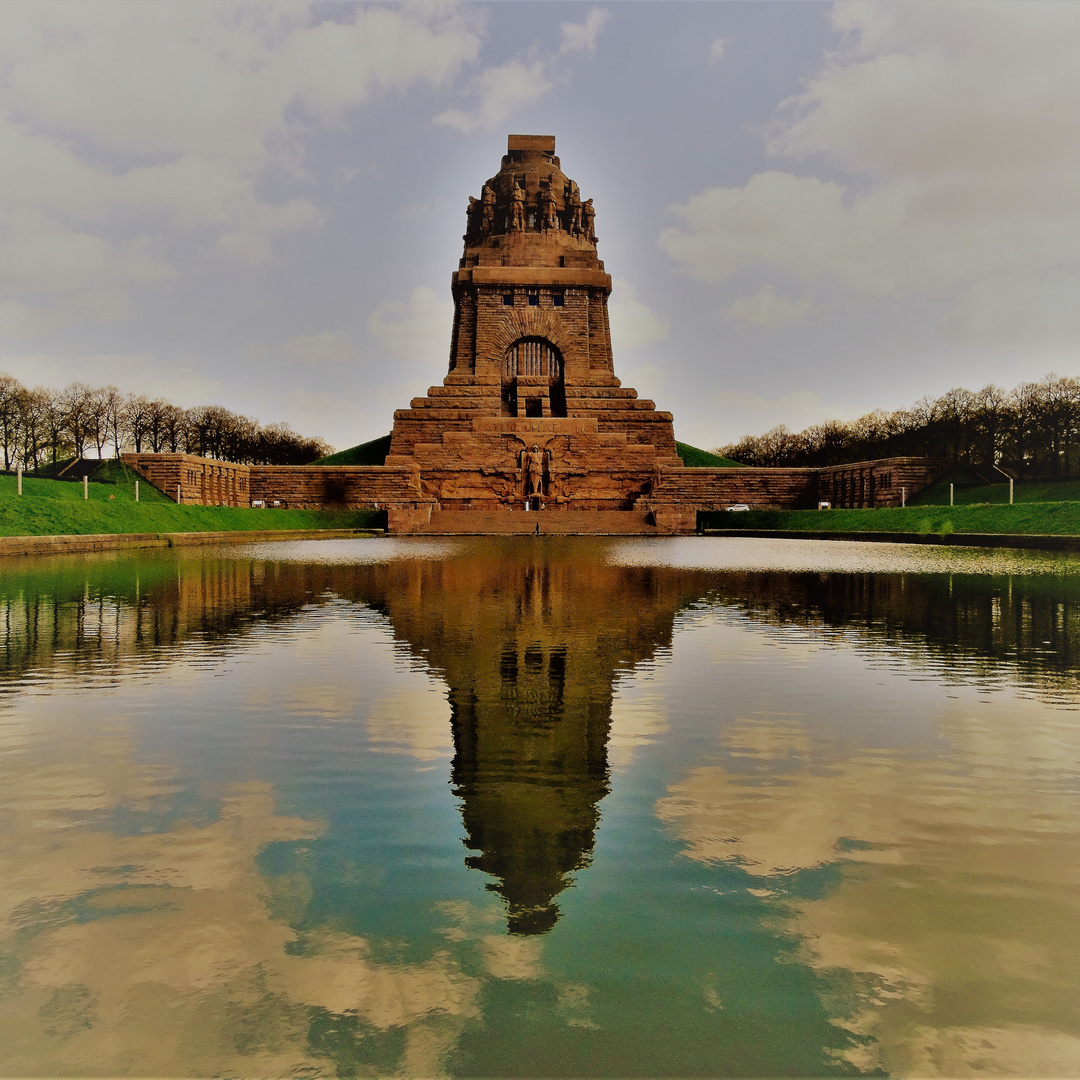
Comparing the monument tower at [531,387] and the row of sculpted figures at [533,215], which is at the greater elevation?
the row of sculpted figures at [533,215]

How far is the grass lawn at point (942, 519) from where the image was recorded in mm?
25844

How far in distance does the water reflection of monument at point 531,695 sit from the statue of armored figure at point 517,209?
51620mm

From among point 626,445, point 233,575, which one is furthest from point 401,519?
point 233,575

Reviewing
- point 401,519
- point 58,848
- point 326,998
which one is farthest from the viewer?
point 401,519

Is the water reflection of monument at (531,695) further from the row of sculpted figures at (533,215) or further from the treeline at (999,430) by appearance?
the row of sculpted figures at (533,215)

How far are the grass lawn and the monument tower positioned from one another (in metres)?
9.86

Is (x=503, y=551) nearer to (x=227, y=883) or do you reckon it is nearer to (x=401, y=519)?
(x=401, y=519)

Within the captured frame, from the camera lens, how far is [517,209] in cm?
6212

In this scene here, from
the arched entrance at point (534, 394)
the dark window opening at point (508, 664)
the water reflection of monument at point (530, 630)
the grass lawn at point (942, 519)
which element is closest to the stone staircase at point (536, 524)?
the grass lawn at point (942, 519)

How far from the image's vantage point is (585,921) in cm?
285

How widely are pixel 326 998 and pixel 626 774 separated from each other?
2198 mm

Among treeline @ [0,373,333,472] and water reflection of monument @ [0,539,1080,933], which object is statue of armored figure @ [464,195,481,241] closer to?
treeline @ [0,373,333,472]

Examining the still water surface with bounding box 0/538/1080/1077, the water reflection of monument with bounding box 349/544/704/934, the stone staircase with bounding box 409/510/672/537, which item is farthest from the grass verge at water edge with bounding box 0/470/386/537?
the still water surface with bounding box 0/538/1080/1077

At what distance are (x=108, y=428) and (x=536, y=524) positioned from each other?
46367 millimetres
